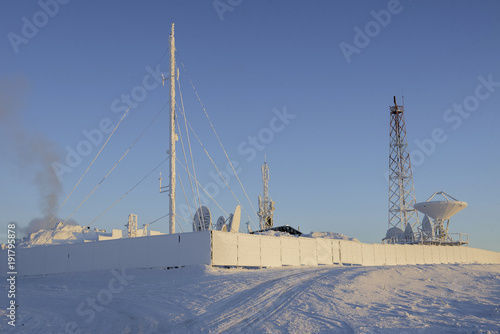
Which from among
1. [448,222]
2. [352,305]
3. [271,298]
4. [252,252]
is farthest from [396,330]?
[448,222]

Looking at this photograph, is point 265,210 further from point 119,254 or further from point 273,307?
point 273,307

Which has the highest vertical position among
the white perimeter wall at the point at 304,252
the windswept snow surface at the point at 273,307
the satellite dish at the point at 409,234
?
the satellite dish at the point at 409,234

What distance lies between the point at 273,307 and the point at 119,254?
1813 cm

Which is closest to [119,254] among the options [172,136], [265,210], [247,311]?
[172,136]

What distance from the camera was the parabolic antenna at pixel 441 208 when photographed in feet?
204

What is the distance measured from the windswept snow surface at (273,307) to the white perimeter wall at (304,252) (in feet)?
17.3

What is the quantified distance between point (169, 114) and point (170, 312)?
20605 millimetres

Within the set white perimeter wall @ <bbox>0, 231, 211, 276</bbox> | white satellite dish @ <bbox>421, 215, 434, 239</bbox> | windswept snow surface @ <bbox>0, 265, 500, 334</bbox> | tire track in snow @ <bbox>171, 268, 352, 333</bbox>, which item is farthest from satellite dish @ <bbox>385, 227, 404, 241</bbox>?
tire track in snow @ <bbox>171, 268, 352, 333</bbox>

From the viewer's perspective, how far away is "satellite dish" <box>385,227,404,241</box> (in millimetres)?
69375

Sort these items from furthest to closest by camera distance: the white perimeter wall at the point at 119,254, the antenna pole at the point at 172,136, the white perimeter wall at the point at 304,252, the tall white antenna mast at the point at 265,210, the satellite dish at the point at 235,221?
the tall white antenna mast at the point at 265,210 → the satellite dish at the point at 235,221 → the antenna pole at the point at 172,136 → the white perimeter wall at the point at 304,252 → the white perimeter wall at the point at 119,254

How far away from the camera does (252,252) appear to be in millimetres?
27375

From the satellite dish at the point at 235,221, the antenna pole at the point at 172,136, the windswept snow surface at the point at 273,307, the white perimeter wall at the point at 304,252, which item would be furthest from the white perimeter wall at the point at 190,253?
the satellite dish at the point at 235,221

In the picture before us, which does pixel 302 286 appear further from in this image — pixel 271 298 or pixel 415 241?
pixel 415 241

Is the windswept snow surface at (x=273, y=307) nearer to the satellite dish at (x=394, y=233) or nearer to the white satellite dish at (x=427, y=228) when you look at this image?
the white satellite dish at (x=427, y=228)
